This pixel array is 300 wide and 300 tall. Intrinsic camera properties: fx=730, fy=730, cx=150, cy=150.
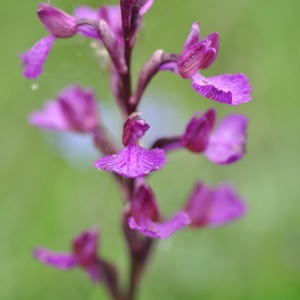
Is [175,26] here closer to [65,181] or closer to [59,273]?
[65,181]

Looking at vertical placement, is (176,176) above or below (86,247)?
below

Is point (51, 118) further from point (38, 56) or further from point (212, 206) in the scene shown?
point (212, 206)

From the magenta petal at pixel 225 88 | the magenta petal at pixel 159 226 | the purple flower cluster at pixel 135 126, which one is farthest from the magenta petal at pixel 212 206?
Answer: the magenta petal at pixel 225 88

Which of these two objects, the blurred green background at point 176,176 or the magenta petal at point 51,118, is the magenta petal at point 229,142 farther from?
the magenta petal at point 51,118

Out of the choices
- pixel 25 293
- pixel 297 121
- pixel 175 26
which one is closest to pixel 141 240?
pixel 25 293

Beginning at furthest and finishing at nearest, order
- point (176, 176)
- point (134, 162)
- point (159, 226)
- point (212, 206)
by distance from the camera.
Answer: point (176, 176) < point (212, 206) < point (159, 226) < point (134, 162)

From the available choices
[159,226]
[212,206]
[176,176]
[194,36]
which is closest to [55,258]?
[159,226]
